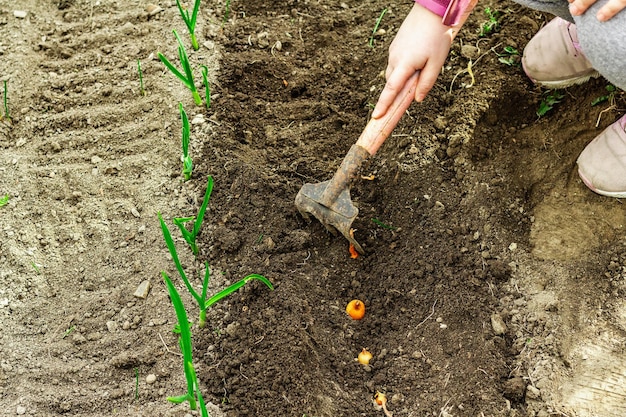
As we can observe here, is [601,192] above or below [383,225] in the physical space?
above

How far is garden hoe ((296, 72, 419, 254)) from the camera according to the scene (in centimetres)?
185

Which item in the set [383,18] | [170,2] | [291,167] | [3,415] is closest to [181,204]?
[291,167]

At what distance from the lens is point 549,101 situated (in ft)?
7.40

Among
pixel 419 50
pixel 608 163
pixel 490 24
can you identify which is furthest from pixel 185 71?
pixel 608 163

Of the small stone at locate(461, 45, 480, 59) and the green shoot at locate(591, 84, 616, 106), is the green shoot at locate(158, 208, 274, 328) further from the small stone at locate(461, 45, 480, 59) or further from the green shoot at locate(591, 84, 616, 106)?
the green shoot at locate(591, 84, 616, 106)

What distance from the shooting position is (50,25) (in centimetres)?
266

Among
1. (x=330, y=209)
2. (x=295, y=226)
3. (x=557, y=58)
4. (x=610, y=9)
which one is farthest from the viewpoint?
(x=557, y=58)

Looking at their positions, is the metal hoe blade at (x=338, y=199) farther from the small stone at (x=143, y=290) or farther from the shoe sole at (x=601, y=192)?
the shoe sole at (x=601, y=192)

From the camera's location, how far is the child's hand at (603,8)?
1488 millimetres

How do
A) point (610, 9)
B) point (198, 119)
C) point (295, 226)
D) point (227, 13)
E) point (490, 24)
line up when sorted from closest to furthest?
point (610, 9)
point (295, 226)
point (198, 119)
point (490, 24)
point (227, 13)

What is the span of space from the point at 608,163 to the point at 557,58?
0.45m

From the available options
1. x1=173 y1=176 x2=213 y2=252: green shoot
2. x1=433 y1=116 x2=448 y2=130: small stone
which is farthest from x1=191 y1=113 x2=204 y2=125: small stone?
x1=433 y1=116 x2=448 y2=130: small stone

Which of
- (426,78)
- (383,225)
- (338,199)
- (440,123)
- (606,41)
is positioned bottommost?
(383,225)

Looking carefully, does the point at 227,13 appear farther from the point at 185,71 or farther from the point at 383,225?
the point at 383,225
